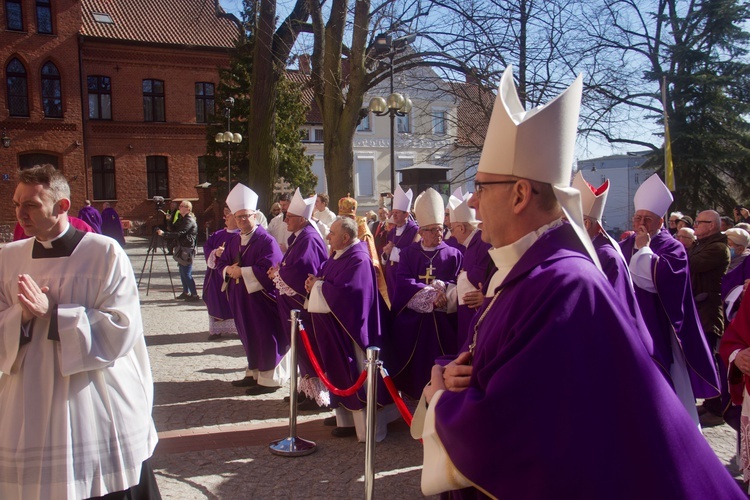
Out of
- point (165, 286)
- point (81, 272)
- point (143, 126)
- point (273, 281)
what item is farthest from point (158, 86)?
point (81, 272)

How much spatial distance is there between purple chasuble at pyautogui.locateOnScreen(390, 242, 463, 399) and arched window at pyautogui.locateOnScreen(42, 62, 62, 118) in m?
30.9

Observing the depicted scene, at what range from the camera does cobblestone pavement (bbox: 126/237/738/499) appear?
4.89m

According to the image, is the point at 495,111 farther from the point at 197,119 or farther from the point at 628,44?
the point at 197,119

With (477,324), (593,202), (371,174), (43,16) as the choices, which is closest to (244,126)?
(43,16)

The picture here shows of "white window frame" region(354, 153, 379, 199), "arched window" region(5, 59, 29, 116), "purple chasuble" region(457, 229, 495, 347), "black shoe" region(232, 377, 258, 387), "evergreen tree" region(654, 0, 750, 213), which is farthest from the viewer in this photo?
"white window frame" region(354, 153, 379, 199)

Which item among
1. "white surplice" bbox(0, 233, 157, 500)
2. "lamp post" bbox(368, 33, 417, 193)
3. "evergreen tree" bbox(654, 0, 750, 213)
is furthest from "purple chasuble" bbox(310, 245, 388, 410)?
"evergreen tree" bbox(654, 0, 750, 213)

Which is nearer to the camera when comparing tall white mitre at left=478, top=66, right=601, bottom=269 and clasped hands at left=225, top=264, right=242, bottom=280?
tall white mitre at left=478, top=66, right=601, bottom=269

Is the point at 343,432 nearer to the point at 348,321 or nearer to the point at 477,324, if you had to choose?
the point at 348,321

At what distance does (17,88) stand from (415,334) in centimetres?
3183

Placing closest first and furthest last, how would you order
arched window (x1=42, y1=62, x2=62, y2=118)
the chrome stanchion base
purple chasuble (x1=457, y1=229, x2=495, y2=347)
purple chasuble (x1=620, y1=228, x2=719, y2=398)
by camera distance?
purple chasuble (x1=620, y1=228, x2=719, y2=398) → the chrome stanchion base → purple chasuble (x1=457, y1=229, x2=495, y2=347) → arched window (x1=42, y1=62, x2=62, y2=118)

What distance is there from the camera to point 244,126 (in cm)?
3091

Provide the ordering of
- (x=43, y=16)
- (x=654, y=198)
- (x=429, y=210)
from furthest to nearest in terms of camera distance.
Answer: (x=43, y=16)
(x=429, y=210)
(x=654, y=198)

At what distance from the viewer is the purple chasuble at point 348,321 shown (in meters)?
5.95

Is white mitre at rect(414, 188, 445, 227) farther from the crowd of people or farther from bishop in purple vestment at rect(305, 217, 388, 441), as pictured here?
bishop in purple vestment at rect(305, 217, 388, 441)
